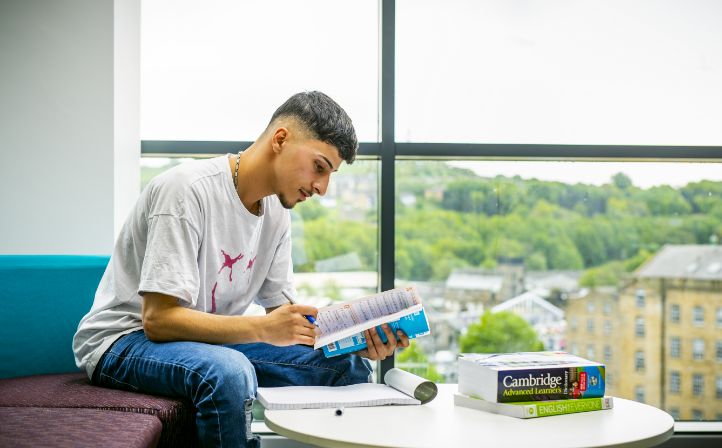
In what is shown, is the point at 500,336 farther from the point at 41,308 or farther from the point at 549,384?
the point at 41,308

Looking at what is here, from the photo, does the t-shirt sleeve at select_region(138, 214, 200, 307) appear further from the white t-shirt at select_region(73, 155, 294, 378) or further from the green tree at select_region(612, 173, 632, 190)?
the green tree at select_region(612, 173, 632, 190)

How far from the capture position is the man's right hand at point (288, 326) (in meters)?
1.74

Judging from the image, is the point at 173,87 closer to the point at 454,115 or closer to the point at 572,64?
the point at 454,115

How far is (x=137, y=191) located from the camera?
2697 millimetres

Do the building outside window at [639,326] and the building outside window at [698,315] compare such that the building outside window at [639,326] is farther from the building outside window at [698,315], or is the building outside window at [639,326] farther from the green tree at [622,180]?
the green tree at [622,180]

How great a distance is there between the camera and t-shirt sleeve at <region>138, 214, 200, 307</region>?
1.70 meters

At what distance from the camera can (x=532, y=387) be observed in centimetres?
162

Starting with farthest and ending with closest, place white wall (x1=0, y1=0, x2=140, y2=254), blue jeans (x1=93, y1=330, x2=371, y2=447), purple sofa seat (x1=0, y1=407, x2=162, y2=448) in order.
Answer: white wall (x1=0, y1=0, x2=140, y2=254), blue jeans (x1=93, y1=330, x2=371, y2=447), purple sofa seat (x1=0, y1=407, x2=162, y2=448)

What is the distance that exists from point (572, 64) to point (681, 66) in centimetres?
45

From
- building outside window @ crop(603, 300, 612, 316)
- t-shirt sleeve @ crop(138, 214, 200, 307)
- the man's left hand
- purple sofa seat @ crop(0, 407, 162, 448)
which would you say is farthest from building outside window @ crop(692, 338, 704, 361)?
purple sofa seat @ crop(0, 407, 162, 448)

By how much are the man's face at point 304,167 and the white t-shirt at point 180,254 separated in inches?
5.4

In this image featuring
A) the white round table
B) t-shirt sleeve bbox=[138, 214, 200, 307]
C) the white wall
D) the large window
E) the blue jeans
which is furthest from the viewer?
the large window

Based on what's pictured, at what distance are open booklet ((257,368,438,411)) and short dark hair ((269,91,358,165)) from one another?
2.09 feet

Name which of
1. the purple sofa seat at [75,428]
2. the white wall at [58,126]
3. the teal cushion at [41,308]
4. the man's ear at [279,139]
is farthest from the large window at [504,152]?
the purple sofa seat at [75,428]
